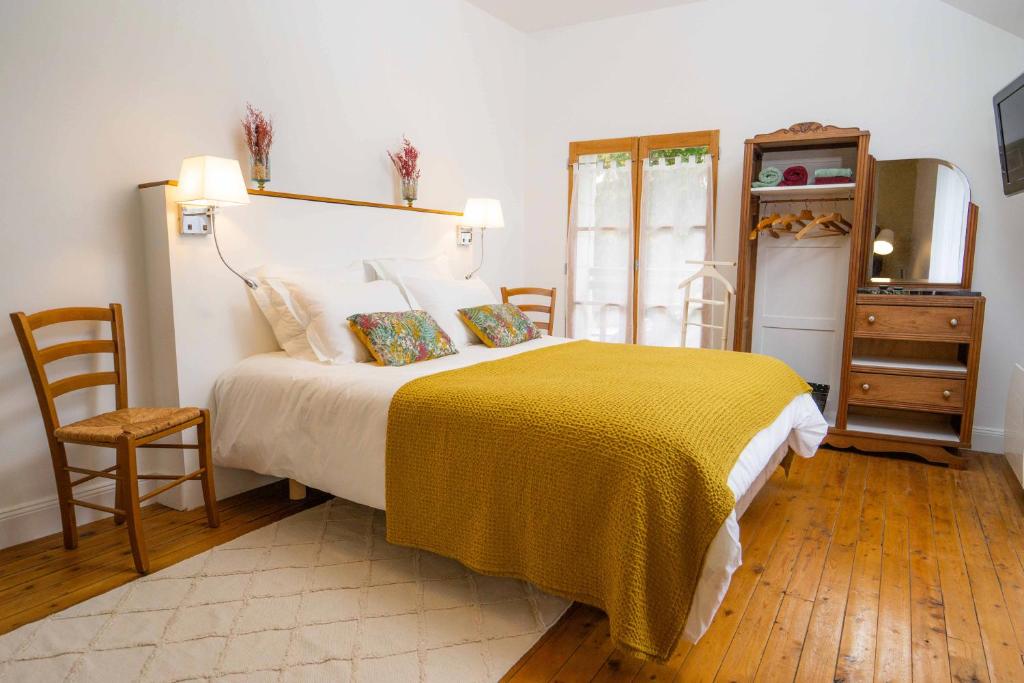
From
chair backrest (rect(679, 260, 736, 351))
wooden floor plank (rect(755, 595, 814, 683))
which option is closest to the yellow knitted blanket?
wooden floor plank (rect(755, 595, 814, 683))

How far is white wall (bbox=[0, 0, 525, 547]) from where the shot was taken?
7.57 feet

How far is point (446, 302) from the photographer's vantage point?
3.35 meters

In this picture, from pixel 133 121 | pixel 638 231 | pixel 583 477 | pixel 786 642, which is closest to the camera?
pixel 583 477

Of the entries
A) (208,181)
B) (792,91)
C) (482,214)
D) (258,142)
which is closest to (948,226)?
(792,91)

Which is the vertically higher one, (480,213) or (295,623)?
(480,213)

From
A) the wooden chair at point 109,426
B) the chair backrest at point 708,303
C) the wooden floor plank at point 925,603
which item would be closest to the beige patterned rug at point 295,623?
the wooden chair at point 109,426

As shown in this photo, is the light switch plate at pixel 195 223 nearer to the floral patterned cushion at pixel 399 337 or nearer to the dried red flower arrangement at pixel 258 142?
the dried red flower arrangement at pixel 258 142

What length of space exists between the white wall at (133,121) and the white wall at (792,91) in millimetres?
1354

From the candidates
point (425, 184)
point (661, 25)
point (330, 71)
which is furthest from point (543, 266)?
point (330, 71)

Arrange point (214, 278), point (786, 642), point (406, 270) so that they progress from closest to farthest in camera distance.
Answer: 1. point (786, 642)
2. point (214, 278)
3. point (406, 270)

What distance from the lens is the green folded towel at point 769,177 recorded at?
3.80m

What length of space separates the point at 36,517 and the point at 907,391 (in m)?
4.12

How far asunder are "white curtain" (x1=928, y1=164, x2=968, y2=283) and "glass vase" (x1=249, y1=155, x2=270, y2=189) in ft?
12.0

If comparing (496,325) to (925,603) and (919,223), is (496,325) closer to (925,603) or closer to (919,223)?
(925,603)
